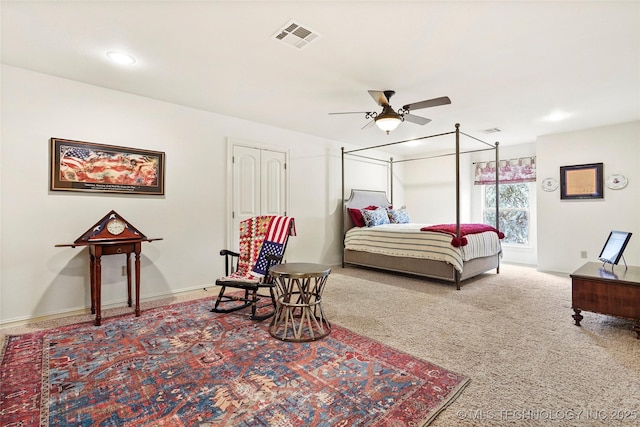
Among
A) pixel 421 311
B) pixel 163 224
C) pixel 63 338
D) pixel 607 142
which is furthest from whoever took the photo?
pixel 607 142

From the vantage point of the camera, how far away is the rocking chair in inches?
119

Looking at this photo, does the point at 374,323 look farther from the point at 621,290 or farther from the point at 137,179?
the point at 137,179

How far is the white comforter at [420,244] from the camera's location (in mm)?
4188

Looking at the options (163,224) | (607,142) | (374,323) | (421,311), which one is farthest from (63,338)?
(607,142)

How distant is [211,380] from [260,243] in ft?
5.55

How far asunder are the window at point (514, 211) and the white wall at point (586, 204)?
32.9 inches

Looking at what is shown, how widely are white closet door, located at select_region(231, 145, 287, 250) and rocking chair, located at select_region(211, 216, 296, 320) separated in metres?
0.92

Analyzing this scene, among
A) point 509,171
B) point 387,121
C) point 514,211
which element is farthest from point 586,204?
point 387,121

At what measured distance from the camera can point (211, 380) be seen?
1867 mm

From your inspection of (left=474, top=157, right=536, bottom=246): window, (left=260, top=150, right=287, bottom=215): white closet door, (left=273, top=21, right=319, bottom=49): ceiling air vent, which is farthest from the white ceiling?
(left=474, top=157, right=536, bottom=246): window

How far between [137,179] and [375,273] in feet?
12.5

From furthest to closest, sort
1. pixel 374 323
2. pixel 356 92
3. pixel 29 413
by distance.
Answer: pixel 356 92 < pixel 374 323 < pixel 29 413

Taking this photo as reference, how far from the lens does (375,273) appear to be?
5211 mm

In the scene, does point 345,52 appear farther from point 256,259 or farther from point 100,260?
point 100,260
